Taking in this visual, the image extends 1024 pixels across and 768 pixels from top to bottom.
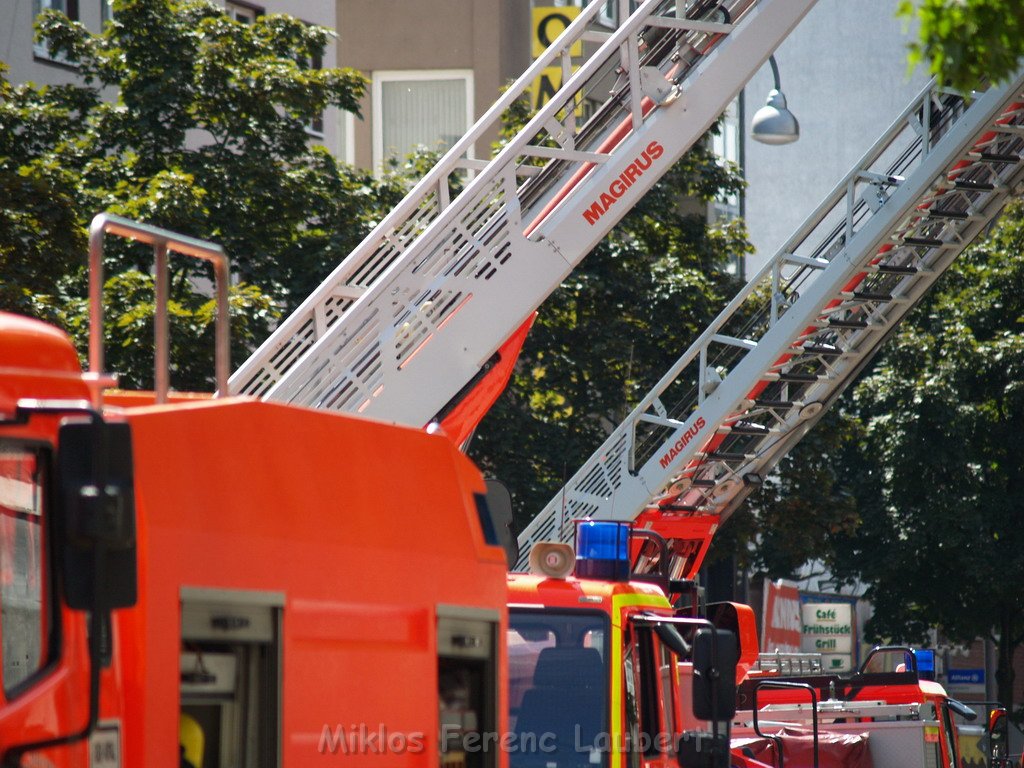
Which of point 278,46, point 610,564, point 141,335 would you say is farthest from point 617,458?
point 610,564

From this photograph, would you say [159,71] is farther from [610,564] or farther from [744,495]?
[610,564]

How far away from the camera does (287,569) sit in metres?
4.66

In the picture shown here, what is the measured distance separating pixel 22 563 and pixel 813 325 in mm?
12834

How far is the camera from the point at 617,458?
1661 centimetres

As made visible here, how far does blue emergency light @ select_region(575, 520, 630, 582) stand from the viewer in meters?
7.41

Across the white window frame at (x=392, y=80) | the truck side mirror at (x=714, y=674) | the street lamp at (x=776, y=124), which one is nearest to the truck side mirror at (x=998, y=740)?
the street lamp at (x=776, y=124)

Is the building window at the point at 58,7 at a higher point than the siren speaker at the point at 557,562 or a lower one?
higher

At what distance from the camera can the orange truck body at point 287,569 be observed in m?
3.95

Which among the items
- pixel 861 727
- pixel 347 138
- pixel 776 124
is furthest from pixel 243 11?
pixel 861 727

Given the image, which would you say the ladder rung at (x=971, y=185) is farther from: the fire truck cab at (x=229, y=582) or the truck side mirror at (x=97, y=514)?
the truck side mirror at (x=97, y=514)

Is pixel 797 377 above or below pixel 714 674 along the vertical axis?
above

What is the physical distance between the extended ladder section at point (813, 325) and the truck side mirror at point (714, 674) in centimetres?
889

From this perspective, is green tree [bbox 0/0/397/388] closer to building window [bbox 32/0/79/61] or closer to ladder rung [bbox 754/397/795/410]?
building window [bbox 32/0/79/61]

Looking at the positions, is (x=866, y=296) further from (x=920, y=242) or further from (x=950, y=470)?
(x=950, y=470)
